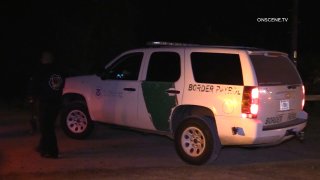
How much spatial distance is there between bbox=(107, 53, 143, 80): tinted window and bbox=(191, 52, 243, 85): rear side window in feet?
4.17

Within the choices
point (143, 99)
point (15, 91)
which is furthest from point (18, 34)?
point (143, 99)

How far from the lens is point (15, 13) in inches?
1004

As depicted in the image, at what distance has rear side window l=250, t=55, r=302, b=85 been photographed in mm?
9539

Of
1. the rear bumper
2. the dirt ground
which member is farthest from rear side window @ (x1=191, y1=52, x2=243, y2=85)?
the dirt ground

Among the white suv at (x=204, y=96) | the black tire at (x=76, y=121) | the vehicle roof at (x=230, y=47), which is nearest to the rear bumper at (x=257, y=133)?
the white suv at (x=204, y=96)

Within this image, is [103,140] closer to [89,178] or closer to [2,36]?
[89,178]

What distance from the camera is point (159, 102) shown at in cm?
1036

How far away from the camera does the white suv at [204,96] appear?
937cm

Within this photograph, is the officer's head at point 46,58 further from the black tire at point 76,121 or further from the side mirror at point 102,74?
the black tire at point 76,121

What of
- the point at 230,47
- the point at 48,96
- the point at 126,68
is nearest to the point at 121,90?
the point at 126,68

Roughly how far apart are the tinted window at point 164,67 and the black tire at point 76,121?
6.16 feet

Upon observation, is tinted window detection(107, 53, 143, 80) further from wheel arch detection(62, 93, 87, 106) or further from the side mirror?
wheel arch detection(62, 93, 87, 106)

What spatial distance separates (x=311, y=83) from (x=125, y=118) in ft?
35.3

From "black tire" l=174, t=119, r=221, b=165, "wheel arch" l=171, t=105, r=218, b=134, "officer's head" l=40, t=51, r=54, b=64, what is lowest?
"black tire" l=174, t=119, r=221, b=165
